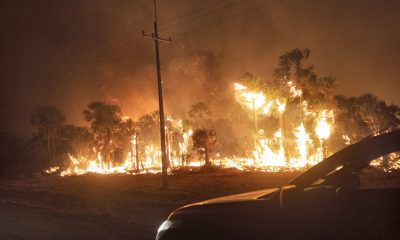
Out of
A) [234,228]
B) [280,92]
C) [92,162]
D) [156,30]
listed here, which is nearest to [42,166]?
[92,162]

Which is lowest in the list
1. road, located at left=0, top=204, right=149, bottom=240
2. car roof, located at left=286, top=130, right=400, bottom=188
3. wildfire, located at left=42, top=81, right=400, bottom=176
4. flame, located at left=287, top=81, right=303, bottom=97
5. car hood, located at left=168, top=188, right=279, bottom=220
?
road, located at left=0, top=204, right=149, bottom=240

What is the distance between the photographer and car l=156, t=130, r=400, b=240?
2.64m

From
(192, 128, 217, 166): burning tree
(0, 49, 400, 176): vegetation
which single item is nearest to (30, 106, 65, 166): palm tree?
(0, 49, 400, 176): vegetation

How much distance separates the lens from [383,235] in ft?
8.21

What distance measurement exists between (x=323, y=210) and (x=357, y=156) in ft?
1.83

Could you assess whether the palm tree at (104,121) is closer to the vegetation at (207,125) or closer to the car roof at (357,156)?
the vegetation at (207,125)

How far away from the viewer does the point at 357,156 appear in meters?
3.04

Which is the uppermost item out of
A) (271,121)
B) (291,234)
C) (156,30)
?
(156,30)

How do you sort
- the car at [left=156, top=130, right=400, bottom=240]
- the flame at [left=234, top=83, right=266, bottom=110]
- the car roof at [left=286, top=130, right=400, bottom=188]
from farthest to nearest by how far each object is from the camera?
the flame at [left=234, top=83, right=266, bottom=110], the car roof at [left=286, top=130, right=400, bottom=188], the car at [left=156, top=130, right=400, bottom=240]

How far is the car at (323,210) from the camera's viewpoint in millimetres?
2637

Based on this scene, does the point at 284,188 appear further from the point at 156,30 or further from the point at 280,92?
the point at 280,92

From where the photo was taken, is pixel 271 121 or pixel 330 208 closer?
pixel 330 208

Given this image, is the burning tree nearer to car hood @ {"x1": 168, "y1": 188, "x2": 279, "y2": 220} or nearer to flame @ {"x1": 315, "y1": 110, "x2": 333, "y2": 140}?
flame @ {"x1": 315, "y1": 110, "x2": 333, "y2": 140}

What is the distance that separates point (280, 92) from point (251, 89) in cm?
515
